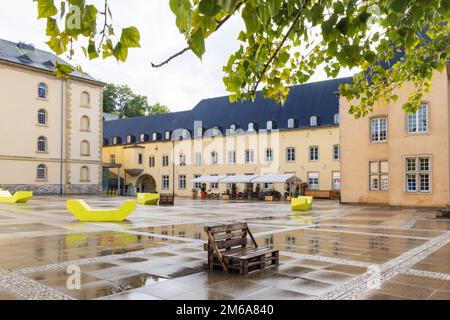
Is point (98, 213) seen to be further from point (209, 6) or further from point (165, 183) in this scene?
point (165, 183)

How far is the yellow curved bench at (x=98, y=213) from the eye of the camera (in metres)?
15.8

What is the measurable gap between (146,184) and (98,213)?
3990cm

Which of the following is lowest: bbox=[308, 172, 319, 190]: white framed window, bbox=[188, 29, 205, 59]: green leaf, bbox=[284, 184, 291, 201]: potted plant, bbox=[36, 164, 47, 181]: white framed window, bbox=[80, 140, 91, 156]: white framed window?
bbox=[284, 184, 291, 201]: potted plant

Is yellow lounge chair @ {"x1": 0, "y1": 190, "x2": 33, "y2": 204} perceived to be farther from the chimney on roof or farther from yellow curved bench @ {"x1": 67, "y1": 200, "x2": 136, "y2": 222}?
the chimney on roof

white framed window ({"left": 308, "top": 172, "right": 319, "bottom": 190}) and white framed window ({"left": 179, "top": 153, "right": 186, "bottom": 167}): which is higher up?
white framed window ({"left": 179, "top": 153, "right": 186, "bottom": 167})

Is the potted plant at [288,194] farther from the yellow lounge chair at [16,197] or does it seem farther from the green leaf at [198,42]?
the green leaf at [198,42]

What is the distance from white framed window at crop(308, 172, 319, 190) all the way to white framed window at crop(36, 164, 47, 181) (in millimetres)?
26491

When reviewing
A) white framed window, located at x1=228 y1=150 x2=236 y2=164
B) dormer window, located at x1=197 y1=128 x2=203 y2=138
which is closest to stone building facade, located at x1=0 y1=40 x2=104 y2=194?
dormer window, located at x1=197 y1=128 x2=203 y2=138

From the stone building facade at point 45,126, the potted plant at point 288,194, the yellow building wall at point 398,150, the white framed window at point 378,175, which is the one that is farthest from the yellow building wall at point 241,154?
the white framed window at point 378,175

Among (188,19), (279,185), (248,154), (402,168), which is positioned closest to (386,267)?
(188,19)

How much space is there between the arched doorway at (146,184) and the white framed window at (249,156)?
14.5 meters

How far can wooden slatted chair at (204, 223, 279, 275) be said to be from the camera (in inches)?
272
